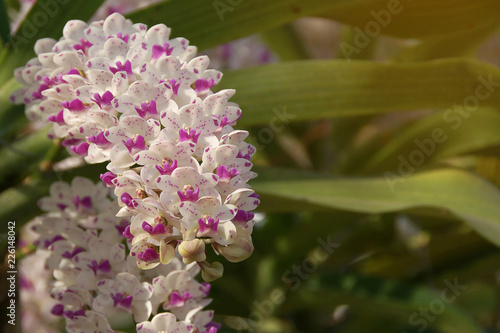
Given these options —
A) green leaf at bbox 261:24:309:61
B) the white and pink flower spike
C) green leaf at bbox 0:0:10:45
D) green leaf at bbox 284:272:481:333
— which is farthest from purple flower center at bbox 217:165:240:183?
green leaf at bbox 261:24:309:61

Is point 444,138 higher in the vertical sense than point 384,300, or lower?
higher

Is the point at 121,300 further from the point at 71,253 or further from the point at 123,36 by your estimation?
the point at 123,36

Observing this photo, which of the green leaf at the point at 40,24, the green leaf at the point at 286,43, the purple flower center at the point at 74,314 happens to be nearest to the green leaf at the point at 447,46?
the green leaf at the point at 286,43

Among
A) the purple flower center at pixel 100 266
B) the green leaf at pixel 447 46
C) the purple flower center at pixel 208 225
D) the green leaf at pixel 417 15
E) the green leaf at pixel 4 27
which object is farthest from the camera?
the green leaf at pixel 447 46

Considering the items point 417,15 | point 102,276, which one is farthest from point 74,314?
point 417,15

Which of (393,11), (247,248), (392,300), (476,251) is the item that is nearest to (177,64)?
(247,248)

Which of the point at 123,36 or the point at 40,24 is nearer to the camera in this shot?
the point at 123,36

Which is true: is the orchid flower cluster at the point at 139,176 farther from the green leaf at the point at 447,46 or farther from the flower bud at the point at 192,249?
the green leaf at the point at 447,46

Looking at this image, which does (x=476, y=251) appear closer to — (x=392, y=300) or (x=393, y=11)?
(x=392, y=300)
